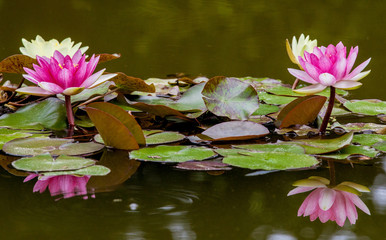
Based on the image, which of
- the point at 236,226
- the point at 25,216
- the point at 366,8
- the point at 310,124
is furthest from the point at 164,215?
the point at 366,8

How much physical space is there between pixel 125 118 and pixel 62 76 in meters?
0.20

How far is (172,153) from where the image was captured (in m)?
1.29

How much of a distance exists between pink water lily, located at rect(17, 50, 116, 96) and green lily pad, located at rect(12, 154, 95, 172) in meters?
0.21

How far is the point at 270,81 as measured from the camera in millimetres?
2295

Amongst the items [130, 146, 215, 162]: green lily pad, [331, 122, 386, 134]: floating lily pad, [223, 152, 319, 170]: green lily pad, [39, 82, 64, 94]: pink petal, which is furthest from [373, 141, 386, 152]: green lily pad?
[39, 82, 64, 94]: pink petal

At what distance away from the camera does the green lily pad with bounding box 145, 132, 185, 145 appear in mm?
1419

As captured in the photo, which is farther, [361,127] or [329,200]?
[361,127]

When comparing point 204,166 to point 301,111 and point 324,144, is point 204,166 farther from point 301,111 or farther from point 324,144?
point 301,111

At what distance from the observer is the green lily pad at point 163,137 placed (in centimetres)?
142

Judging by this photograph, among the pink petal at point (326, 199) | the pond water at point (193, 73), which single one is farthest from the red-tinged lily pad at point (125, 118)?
the pink petal at point (326, 199)

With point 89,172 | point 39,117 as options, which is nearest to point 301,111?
point 89,172

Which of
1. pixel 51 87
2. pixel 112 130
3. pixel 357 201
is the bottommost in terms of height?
pixel 357 201

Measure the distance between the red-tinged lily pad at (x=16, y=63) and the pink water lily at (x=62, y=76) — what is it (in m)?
0.15

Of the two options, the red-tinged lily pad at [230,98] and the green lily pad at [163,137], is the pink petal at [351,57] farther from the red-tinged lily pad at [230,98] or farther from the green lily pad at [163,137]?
the green lily pad at [163,137]
